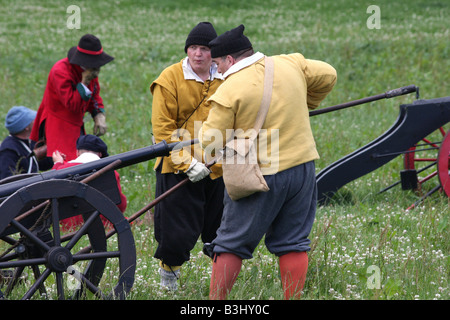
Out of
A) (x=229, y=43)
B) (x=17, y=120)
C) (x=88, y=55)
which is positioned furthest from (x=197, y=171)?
(x=17, y=120)

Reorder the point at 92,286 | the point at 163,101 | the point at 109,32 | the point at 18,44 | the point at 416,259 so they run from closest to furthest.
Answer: the point at 92,286 → the point at 163,101 → the point at 416,259 → the point at 18,44 → the point at 109,32

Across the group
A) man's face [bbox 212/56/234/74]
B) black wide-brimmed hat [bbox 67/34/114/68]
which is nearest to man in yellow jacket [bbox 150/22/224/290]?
Result: man's face [bbox 212/56/234/74]

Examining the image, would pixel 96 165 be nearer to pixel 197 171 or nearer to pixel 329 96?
pixel 197 171

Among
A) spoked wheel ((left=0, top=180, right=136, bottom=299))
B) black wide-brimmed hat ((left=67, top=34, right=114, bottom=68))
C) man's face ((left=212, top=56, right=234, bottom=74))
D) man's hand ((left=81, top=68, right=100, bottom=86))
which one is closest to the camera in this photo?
spoked wheel ((left=0, top=180, right=136, bottom=299))

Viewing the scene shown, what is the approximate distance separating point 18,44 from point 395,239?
14581 mm

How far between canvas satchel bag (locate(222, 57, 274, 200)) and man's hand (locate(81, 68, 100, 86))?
3.25 metres

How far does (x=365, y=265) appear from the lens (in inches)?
189

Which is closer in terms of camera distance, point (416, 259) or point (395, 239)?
point (416, 259)

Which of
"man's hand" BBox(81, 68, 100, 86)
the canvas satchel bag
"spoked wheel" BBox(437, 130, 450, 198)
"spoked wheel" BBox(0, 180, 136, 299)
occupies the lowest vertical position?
"spoked wheel" BBox(437, 130, 450, 198)

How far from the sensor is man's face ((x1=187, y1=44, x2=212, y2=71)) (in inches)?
179

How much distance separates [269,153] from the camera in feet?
12.9

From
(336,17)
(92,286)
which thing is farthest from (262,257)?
(336,17)

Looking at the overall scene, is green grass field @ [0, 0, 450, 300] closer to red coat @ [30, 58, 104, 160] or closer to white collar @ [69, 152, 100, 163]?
white collar @ [69, 152, 100, 163]
